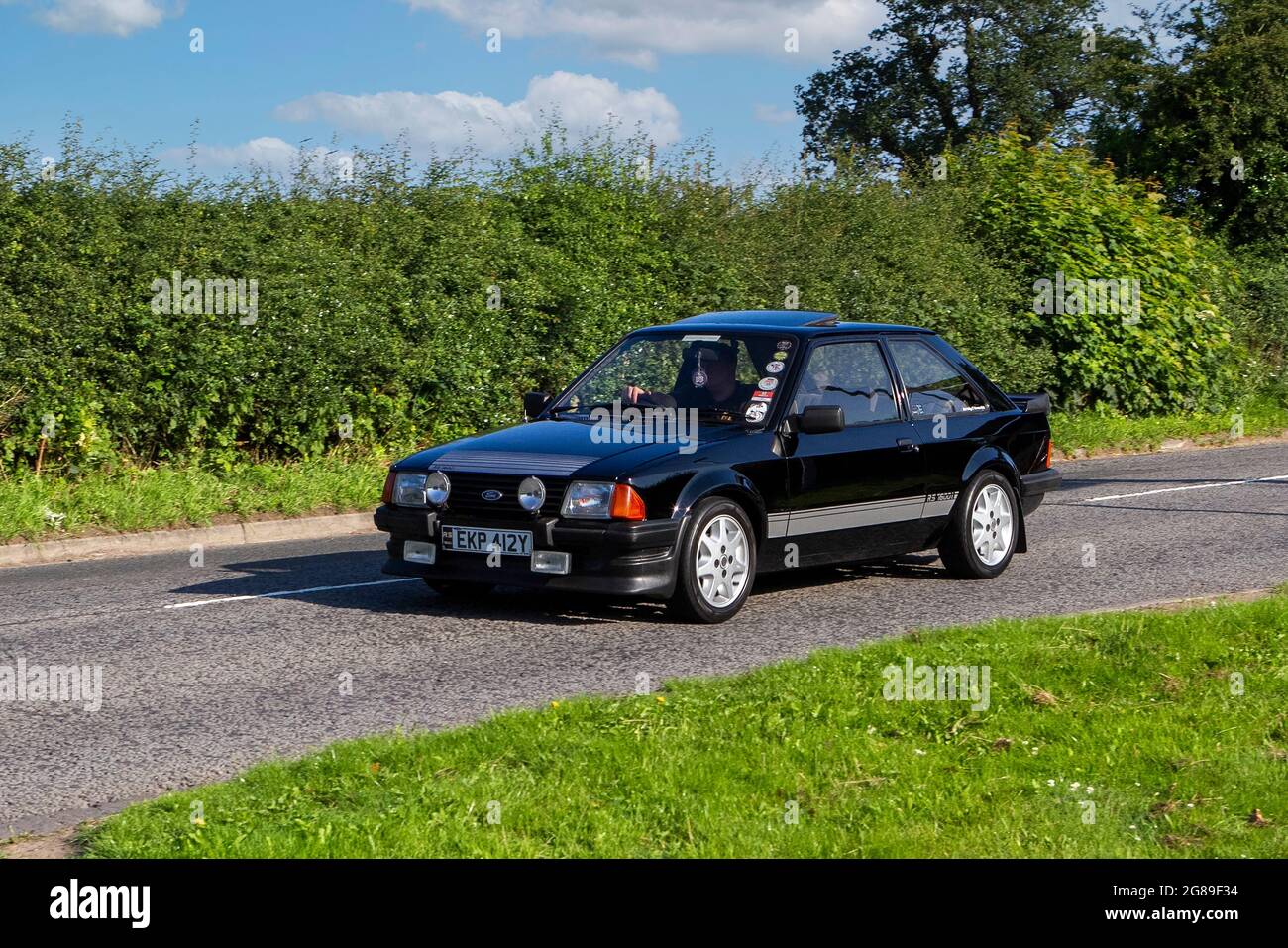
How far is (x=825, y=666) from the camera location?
24.2ft

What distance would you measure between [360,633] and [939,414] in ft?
14.3

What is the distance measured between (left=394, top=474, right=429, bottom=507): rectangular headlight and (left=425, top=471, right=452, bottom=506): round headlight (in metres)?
0.05

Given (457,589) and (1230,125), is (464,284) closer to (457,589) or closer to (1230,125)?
(457,589)

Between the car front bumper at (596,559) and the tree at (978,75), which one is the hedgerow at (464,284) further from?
the tree at (978,75)

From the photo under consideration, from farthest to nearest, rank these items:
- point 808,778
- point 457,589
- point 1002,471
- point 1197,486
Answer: point 1197,486 → point 1002,471 → point 457,589 → point 808,778

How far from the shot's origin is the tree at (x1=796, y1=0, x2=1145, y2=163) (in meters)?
56.5

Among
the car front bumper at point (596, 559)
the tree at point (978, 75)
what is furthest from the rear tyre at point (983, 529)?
the tree at point (978, 75)

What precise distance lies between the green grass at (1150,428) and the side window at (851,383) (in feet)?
36.7

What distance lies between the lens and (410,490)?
9.51 m

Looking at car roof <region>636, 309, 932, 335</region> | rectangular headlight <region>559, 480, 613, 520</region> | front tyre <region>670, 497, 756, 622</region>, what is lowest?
front tyre <region>670, 497, 756, 622</region>

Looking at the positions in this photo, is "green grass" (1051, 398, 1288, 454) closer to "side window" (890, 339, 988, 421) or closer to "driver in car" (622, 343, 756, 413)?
"side window" (890, 339, 988, 421)

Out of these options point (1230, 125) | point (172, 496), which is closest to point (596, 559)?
point (172, 496)

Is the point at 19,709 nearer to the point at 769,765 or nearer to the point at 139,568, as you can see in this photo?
the point at 769,765

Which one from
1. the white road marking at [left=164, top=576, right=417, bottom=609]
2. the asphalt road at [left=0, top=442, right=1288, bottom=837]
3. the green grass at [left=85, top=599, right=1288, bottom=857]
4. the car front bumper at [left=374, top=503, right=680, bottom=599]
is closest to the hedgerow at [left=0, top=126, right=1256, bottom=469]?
the asphalt road at [left=0, top=442, right=1288, bottom=837]
